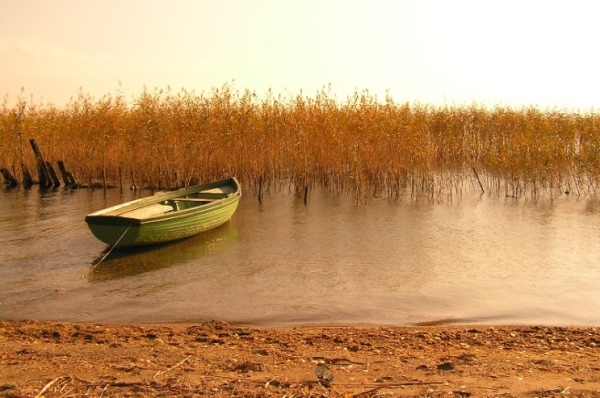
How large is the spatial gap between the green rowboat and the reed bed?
9.11 ft

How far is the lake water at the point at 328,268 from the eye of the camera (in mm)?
7148

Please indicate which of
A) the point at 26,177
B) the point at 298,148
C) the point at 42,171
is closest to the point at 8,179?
the point at 26,177

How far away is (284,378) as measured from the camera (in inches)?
176

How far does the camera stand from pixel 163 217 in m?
10.1

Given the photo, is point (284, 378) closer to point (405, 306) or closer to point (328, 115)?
point (405, 306)

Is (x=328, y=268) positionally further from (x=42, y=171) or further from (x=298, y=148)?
(x=42, y=171)

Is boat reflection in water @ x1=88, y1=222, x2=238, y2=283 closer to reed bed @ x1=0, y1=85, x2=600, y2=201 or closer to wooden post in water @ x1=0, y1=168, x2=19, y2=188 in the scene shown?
reed bed @ x1=0, y1=85, x2=600, y2=201

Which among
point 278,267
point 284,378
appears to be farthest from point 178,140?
point 284,378

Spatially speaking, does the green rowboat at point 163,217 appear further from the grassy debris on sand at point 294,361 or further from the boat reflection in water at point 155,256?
the grassy debris on sand at point 294,361

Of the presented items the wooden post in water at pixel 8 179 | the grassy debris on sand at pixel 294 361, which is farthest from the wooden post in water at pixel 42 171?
the grassy debris on sand at pixel 294 361

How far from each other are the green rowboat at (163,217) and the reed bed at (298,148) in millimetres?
2778

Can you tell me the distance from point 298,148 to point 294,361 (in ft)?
37.8

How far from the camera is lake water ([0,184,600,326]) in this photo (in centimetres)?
715

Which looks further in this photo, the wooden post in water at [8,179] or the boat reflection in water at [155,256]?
the wooden post in water at [8,179]
